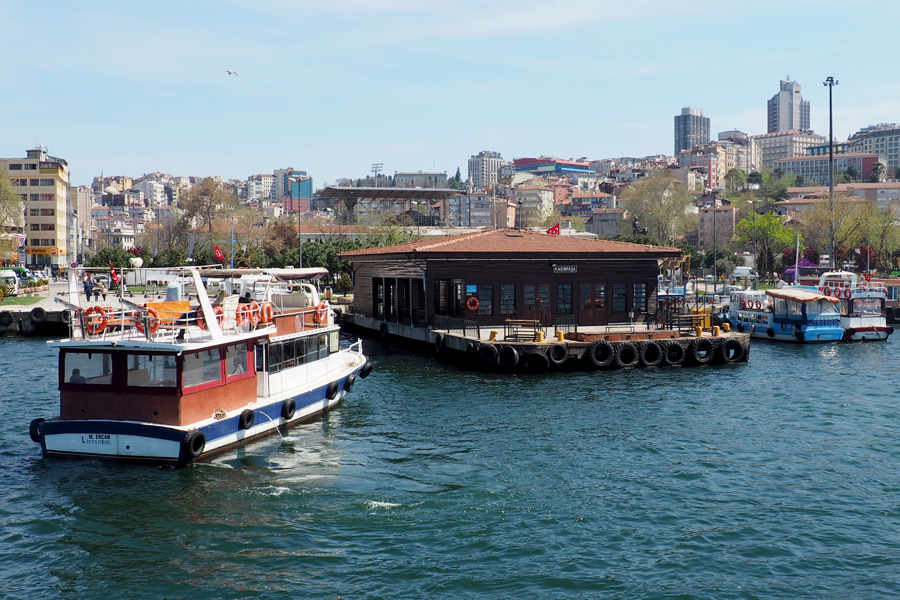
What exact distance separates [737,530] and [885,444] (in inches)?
337

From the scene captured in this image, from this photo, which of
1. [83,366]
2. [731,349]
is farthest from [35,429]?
[731,349]

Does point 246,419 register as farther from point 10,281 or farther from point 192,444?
point 10,281

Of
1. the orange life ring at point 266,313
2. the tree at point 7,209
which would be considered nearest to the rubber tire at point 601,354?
the orange life ring at point 266,313

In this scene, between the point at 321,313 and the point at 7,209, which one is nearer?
the point at 321,313

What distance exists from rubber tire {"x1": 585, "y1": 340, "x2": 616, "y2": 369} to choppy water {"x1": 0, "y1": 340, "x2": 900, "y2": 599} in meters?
6.36

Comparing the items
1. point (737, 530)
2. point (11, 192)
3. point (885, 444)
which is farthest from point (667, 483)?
point (11, 192)

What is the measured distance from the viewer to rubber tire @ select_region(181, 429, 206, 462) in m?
16.9

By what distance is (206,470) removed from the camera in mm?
17312

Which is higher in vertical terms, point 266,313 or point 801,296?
point 801,296

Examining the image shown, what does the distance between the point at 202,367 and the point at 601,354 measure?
17634 mm

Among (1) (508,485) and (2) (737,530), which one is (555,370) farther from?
(2) (737,530)

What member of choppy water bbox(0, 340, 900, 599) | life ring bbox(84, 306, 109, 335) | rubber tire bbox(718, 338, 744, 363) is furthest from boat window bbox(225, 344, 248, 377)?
rubber tire bbox(718, 338, 744, 363)

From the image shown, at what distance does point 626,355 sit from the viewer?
31.4 meters

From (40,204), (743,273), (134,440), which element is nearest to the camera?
(134,440)
